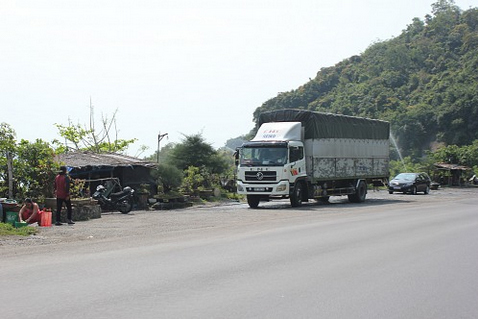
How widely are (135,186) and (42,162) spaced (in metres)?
7.81

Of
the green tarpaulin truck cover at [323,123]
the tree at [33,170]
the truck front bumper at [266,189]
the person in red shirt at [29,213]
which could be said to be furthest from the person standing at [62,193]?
the green tarpaulin truck cover at [323,123]

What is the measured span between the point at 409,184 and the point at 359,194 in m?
11.9

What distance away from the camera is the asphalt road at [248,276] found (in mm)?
6871

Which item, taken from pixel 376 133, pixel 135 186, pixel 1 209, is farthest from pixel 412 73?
pixel 1 209

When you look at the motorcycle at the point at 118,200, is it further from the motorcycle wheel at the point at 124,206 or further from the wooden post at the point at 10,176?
the wooden post at the point at 10,176

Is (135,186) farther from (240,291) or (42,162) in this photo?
(240,291)

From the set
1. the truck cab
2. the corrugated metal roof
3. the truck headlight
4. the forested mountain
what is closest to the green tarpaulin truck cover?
the truck cab

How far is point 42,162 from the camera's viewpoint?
20.8 meters

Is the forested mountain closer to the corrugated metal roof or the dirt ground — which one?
the corrugated metal roof

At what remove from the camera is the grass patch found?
14.8m

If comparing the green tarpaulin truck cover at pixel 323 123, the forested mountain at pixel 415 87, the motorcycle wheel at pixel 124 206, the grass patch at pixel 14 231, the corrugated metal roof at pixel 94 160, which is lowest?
the grass patch at pixel 14 231

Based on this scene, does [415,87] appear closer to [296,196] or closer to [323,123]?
[323,123]

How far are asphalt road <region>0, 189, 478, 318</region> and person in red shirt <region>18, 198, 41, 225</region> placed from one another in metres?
3.57

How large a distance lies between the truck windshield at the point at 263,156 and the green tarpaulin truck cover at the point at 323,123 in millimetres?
2118
